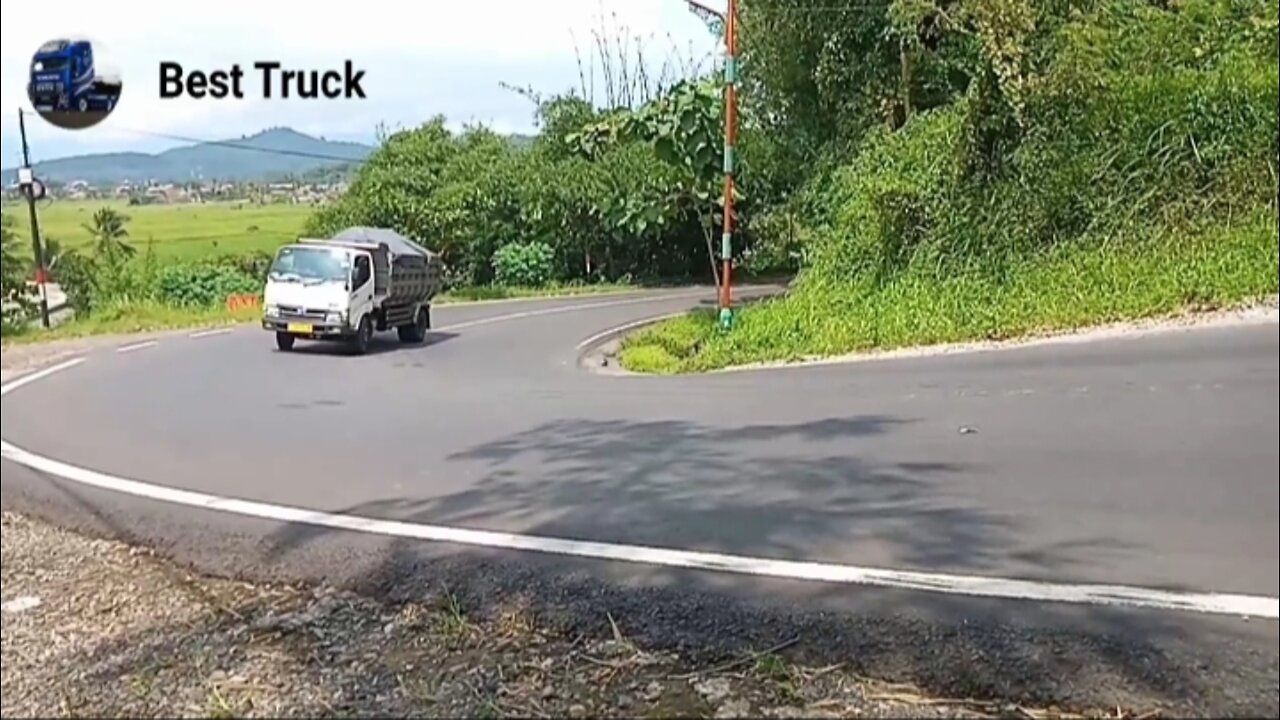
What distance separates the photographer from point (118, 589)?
1777 mm

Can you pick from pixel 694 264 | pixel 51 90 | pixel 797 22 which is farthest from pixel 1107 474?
pixel 797 22

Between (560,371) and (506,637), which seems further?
(560,371)

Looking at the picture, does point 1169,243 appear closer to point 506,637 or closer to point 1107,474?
point 1107,474

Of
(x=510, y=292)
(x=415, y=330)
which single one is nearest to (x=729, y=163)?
(x=510, y=292)

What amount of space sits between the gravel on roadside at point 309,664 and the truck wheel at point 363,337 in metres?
0.51

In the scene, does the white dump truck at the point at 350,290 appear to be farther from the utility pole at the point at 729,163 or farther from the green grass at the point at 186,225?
the utility pole at the point at 729,163

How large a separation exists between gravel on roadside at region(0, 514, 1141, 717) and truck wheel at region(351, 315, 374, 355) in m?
0.51

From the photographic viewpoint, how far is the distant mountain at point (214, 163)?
1394mm

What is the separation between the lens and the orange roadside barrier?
1520 millimetres

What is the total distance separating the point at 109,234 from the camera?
4.60ft

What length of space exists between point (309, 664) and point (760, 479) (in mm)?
871

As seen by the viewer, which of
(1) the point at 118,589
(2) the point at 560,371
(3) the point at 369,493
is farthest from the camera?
(2) the point at 560,371

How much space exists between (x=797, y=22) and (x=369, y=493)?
14.8 ft

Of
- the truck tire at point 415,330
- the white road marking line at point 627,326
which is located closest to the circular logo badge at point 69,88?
the truck tire at point 415,330
